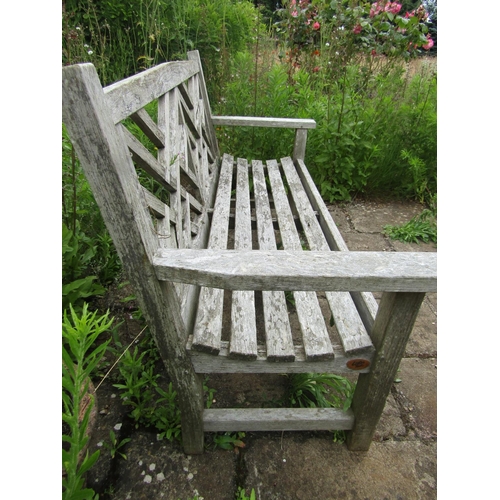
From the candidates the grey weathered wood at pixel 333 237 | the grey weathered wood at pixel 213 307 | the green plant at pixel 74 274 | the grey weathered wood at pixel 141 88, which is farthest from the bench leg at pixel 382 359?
the green plant at pixel 74 274

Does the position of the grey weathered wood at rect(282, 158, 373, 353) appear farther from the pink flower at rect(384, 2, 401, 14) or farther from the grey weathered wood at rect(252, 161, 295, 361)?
the pink flower at rect(384, 2, 401, 14)

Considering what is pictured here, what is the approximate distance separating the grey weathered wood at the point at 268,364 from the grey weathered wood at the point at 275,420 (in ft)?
1.02

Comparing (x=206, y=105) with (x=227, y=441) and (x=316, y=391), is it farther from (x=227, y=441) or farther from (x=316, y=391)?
(x=227, y=441)

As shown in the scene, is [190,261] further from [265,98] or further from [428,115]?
[428,115]

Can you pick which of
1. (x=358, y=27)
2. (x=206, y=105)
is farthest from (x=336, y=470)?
(x=358, y=27)

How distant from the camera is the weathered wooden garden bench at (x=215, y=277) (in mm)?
810

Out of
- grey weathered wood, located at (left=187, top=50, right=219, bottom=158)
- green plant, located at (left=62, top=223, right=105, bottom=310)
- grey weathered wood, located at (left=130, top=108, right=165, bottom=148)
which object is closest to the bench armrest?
grey weathered wood, located at (left=130, top=108, right=165, bottom=148)

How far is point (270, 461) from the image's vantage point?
147 cm

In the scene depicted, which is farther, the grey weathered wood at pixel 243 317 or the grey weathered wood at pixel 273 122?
the grey weathered wood at pixel 273 122

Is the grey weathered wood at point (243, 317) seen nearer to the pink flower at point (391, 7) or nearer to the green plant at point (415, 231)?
the green plant at point (415, 231)

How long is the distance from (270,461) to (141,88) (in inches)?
59.6

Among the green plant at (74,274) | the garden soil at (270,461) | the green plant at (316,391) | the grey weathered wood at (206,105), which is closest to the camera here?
the garden soil at (270,461)

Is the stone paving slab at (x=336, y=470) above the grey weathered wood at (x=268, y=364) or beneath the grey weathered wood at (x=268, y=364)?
beneath

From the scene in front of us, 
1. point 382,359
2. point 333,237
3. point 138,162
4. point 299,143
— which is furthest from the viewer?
point 299,143
